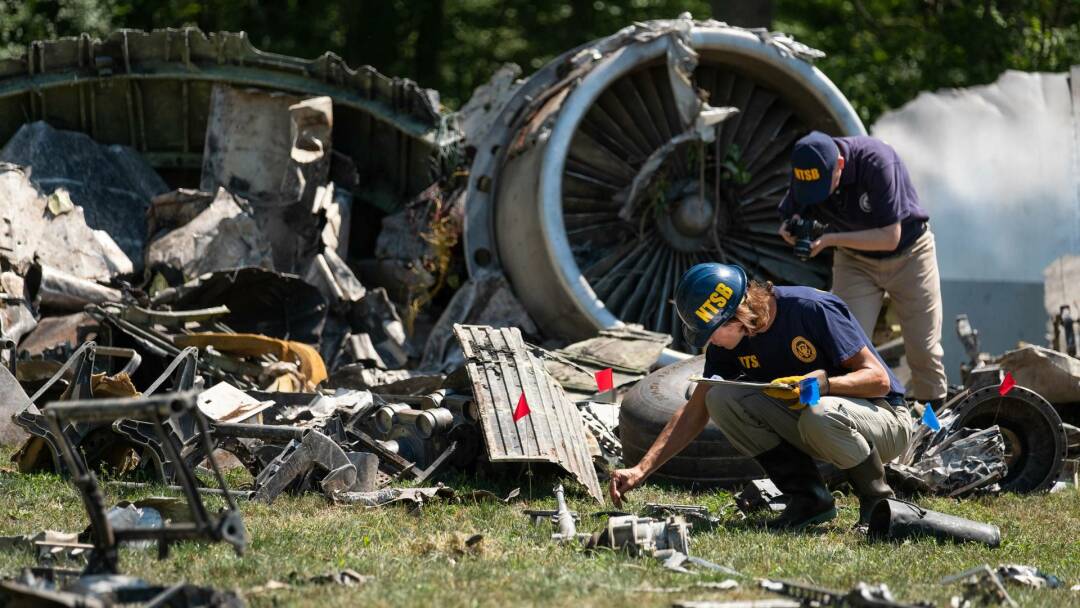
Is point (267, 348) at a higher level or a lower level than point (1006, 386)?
lower

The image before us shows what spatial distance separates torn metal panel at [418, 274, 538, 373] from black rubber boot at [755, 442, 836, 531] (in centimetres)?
407

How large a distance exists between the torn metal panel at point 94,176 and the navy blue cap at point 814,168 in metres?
5.12

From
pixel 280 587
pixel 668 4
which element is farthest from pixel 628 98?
pixel 668 4

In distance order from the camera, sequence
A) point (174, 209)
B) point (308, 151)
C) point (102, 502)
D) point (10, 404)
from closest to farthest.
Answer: point (102, 502) < point (10, 404) < point (174, 209) < point (308, 151)

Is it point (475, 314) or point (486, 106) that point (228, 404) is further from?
point (486, 106)

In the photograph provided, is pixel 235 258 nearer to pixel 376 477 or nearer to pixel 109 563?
pixel 376 477

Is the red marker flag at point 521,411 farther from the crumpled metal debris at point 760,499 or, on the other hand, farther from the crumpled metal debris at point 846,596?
the crumpled metal debris at point 846,596

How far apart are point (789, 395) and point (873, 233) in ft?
6.54

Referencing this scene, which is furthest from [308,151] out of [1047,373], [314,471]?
[1047,373]

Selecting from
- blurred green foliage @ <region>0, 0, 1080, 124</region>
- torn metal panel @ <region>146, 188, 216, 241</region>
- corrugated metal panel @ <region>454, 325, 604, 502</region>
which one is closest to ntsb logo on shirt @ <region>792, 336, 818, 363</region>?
corrugated metal panel @ <region>454, 325, 604, 502</region>

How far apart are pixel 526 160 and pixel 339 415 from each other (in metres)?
3.59

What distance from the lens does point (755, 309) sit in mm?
5211

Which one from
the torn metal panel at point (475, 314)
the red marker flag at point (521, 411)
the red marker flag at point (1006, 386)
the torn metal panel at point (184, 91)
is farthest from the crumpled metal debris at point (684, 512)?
the torn metal panel at point (184, 91)

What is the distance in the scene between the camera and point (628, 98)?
10.2 meters
